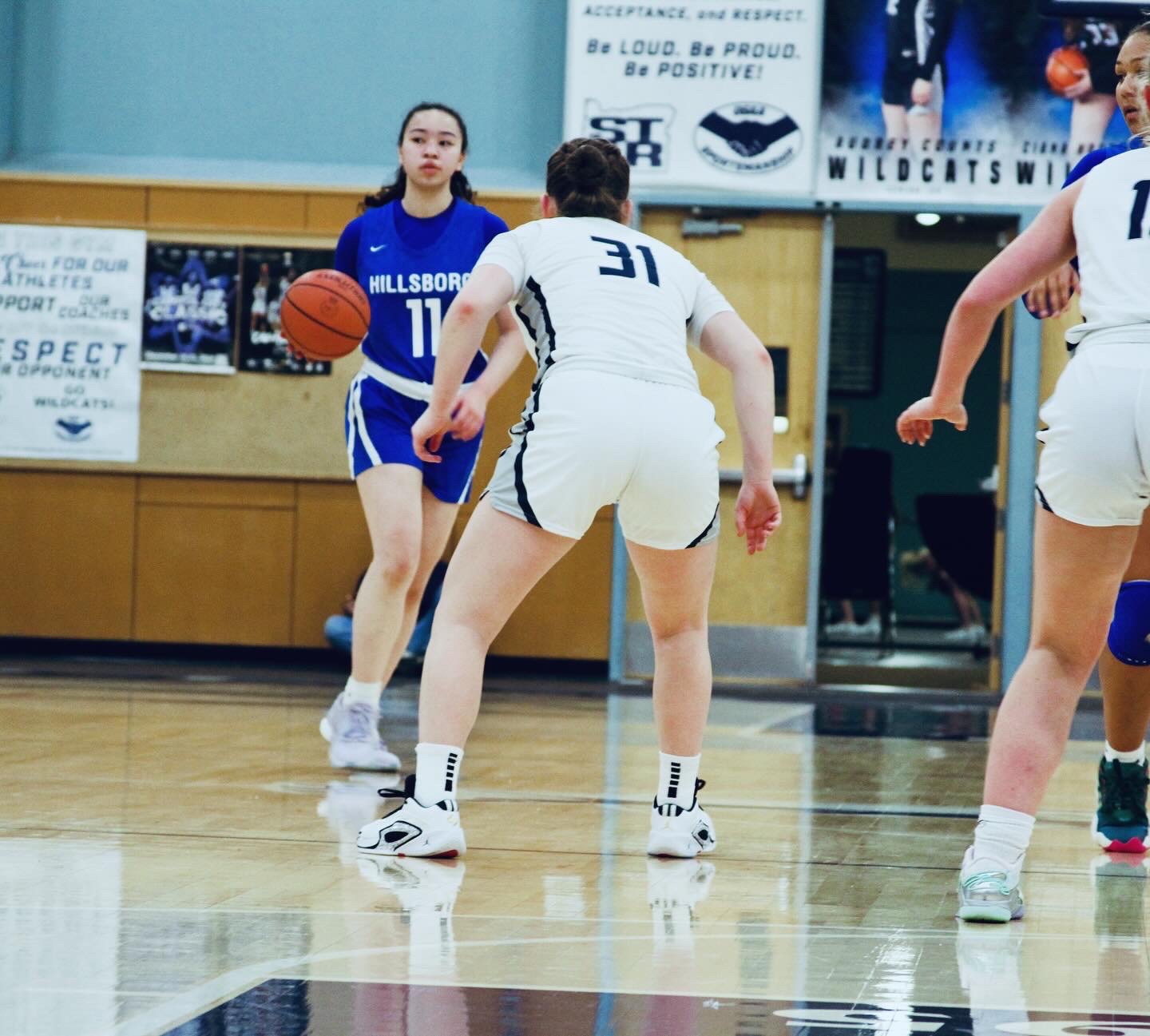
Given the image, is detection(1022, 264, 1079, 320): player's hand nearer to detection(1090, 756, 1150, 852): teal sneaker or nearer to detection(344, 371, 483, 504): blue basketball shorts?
detection(1090, 756, 1150, 852): teal sneaker

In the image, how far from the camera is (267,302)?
10.0 metres

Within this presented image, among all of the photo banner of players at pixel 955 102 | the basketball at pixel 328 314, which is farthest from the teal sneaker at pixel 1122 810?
the photo banner of players at pixel 955 102

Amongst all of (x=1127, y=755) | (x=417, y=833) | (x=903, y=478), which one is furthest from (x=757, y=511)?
(x=903, y=478)

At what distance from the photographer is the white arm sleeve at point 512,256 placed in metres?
3.82

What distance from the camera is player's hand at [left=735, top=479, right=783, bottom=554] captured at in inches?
149

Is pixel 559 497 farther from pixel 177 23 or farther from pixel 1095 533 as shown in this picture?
pixel 177 23

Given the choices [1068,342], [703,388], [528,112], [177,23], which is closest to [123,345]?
[177,23]

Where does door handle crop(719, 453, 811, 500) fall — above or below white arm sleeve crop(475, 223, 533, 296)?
below

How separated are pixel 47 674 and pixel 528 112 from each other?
13.6 feet

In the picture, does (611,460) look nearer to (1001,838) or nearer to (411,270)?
(1001,838)

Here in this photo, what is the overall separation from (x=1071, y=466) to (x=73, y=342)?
26.2 ft

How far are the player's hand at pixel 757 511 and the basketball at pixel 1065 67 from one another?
21.8ft

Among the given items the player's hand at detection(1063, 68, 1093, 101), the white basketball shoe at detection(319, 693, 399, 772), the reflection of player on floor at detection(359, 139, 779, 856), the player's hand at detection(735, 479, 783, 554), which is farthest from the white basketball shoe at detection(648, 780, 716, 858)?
the player's hand at detection(1063, 68, 1093, 101)

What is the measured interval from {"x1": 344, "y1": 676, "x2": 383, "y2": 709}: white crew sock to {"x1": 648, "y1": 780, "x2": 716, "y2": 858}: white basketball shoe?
155 cm
